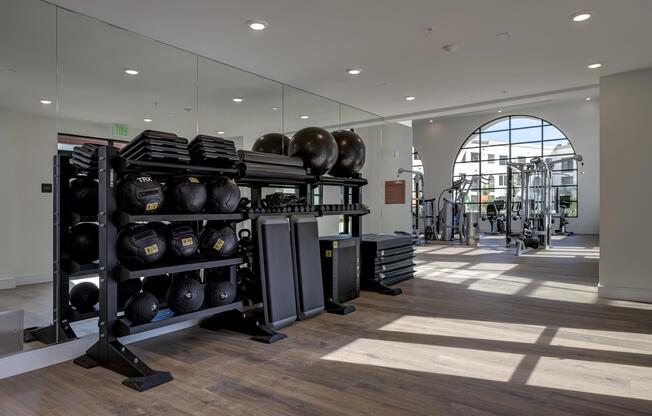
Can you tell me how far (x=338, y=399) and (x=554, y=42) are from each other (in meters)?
3.68

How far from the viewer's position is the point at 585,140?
14.4 m

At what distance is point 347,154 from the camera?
4.83 m

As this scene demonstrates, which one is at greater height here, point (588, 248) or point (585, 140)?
point (585, 140)

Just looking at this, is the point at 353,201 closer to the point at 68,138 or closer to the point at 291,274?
the point at 291,274

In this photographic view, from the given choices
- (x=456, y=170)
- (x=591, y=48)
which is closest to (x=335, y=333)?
(x=591, y=48)

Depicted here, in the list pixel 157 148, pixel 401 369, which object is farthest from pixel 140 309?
pixel 401 369

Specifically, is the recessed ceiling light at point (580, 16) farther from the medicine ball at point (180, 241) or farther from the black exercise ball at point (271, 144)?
the medicine ball at point (180, 241)

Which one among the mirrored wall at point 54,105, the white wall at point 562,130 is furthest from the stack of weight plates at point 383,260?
the white wall at point 562,130

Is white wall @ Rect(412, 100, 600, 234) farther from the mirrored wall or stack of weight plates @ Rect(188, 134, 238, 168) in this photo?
stack of weight plates @ Rect(188, 134, 238, 168)

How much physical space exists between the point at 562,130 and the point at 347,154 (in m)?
13.1

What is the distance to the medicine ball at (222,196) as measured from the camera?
3.28m

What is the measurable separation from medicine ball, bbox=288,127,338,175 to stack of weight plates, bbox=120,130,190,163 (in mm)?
1430

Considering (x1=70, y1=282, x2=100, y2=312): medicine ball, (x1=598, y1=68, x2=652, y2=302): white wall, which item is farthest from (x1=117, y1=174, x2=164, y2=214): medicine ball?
(x1=598, y1=68, x2=652, y2=302): white wall

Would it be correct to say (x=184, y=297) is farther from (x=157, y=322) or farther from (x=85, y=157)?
(x=85, y=157)
